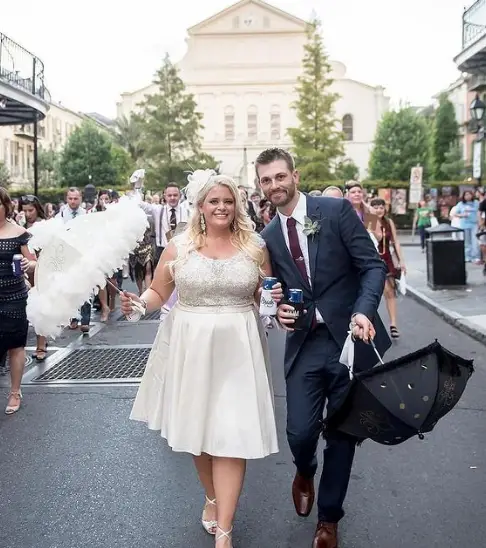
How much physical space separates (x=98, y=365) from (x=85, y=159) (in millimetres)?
51595

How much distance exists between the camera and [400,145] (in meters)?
58.7

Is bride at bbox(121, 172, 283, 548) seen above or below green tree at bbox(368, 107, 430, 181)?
below

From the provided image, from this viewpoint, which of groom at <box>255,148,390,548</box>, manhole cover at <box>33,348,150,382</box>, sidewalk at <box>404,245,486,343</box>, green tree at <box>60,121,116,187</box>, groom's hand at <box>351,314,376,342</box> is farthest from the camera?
green tree at <box>60,121,116,187</box>

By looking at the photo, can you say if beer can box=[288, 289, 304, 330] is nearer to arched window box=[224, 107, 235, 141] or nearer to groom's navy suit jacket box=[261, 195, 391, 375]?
groom's navy suit jacket box=[261, 195, 391, 375]

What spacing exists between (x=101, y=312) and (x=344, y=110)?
65.9 metres

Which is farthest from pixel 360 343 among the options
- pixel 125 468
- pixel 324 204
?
pixel 125 468

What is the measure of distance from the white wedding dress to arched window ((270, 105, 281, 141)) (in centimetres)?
6959

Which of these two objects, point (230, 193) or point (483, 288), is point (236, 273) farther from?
point (483, 288)

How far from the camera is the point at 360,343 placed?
3574 mm

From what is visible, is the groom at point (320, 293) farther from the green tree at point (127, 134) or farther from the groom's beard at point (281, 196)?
the green tree at point (127, 134)

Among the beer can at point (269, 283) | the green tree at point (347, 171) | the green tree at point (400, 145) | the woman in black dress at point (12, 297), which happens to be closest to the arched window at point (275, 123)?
the green tree at point (347, 171)

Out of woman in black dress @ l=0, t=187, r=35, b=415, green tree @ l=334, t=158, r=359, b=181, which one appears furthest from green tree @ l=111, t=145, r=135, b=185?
woman in black dress @ l=0, t=187, r=35, b=415

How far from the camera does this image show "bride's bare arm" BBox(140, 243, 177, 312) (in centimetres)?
384

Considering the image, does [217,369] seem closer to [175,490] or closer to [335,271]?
[335,271]
